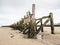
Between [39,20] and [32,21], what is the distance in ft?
11.9

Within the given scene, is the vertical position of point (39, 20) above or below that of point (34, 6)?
below

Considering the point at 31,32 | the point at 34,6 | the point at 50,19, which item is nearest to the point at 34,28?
the point at 31,32

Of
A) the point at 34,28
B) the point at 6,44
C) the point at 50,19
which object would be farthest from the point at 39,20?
the point at 6,44

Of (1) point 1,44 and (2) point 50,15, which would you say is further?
(2) point 50,15

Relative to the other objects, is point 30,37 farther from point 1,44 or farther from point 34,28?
point 1,44

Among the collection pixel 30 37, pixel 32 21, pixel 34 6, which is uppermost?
pixel 34 6

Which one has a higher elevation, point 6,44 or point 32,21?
point 32,21

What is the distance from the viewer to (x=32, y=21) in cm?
1727

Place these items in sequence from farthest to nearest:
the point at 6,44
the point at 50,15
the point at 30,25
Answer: the point at 50,15 → the point at 30,25 → the point at 6,44

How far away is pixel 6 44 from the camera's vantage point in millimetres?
11812

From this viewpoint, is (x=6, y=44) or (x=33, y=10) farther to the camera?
(x=33, y=10)

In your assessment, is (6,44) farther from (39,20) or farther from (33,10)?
(33,10)

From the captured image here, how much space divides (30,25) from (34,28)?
1.76ft

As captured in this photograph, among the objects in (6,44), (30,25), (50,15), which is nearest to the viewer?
(6,44)
